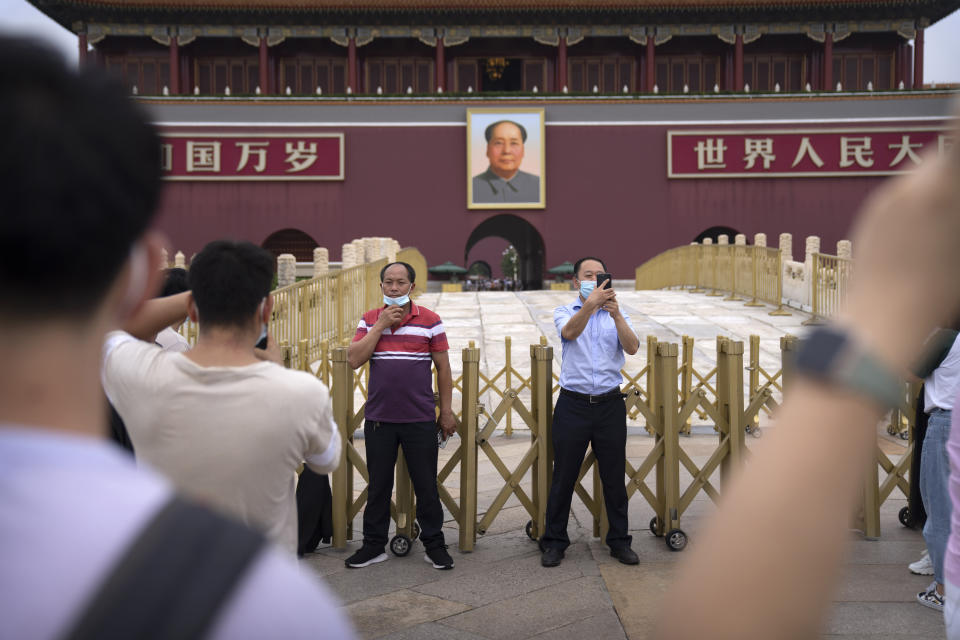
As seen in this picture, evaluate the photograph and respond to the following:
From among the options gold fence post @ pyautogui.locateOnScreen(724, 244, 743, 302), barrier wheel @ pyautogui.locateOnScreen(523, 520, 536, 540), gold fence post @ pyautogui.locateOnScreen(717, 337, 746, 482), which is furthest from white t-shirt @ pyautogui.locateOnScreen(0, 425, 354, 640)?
gold fence post @ pyautogui.locateOnScreen(724, 244, 743, 302)

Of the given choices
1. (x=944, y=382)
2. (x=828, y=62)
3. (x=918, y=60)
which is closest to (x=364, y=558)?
(x=944, y=382)

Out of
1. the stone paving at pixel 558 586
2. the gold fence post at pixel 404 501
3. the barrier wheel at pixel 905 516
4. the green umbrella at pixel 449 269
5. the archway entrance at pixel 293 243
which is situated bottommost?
the stone paving at pixel 558 586

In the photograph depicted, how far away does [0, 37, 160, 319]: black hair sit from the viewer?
0.72 m

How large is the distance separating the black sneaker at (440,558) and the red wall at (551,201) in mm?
19682

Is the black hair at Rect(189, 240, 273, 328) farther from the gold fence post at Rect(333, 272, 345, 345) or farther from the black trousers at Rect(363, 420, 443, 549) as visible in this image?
the gold fence post at Rect(333, 272, 345, 345)

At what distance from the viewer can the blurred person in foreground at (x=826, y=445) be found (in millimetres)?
696

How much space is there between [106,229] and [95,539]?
0.28 meters

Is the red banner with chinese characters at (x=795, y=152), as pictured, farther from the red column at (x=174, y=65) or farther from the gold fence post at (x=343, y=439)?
the gold fence post at (x=343, y=439)

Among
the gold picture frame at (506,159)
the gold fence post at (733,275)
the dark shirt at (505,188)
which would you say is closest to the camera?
the gold fence post at (733,275)

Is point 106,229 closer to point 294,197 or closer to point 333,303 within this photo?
point 333,303

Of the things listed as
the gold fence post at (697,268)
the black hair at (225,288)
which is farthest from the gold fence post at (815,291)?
the black hair at (225,288)

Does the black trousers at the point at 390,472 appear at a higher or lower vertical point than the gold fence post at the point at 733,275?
lower

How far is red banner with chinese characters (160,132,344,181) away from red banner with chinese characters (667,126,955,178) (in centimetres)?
956

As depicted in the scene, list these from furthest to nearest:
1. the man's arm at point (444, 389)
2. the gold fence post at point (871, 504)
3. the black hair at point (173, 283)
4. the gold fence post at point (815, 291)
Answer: the gold fence post at point (815, 291)
the gold fence post at point (871, 504)
the man's arm at point (444, 389)
the black hair at point (173, 283)
